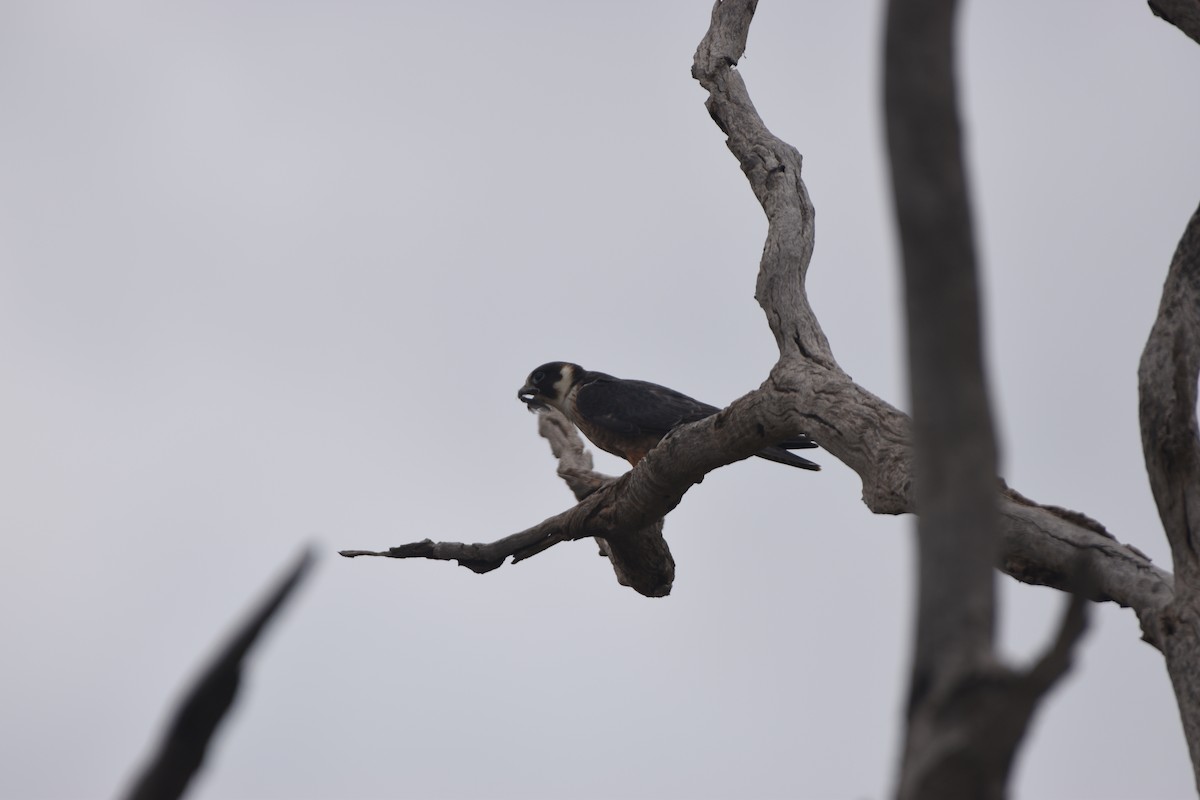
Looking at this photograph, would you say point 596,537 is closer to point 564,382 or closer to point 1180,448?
point 564,382

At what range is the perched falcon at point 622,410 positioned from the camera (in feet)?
25.0

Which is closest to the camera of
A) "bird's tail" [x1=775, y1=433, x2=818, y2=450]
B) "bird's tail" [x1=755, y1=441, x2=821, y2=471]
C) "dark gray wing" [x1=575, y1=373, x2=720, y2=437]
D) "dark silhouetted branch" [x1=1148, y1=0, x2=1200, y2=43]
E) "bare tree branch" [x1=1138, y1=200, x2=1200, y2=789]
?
"bare tree branch" [x1=1138, y1=200, x2=1200, y2=789]

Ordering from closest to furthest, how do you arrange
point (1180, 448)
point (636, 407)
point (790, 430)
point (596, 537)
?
point (1180, 448) → point (790, 430) → point (596, 537) → point (636, 407)

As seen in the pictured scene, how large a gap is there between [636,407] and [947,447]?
6.28 meters

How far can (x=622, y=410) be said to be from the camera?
309 inches

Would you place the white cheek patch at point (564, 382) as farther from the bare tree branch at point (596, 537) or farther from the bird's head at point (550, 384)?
the bare tree branch at point (596, 537)

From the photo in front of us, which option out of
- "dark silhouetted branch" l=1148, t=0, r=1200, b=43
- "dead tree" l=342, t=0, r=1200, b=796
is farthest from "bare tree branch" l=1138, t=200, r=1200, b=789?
"dark silhouetted branch" l=1148, t=0, r=1200, b=43

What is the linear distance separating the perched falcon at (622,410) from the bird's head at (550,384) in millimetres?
10

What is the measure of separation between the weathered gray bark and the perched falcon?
219 inches

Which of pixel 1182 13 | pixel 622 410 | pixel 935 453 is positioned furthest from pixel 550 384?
pixel 935 453

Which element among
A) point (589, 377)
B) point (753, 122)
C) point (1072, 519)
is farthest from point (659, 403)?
point (1072, 519)

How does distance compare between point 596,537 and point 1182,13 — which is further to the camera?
point 596,537

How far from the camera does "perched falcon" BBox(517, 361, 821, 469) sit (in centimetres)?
Answer: 761

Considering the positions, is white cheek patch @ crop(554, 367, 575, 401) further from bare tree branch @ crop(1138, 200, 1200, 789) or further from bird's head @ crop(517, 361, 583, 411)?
bare tree branch @ crop(1138, 200, 1200, 789)
